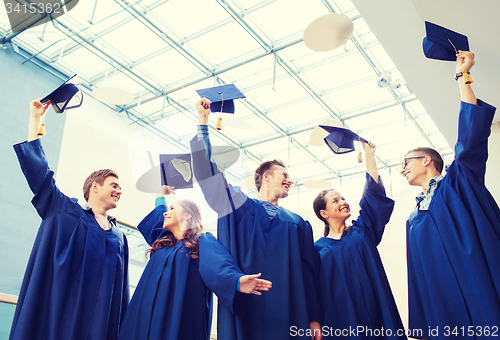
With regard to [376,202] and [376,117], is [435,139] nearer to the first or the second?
[376,117]

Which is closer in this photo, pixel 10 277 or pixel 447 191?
pixel 447 191

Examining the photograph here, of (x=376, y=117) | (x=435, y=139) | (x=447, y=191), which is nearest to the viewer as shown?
(x=447, y=191)

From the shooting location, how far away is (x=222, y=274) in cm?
200

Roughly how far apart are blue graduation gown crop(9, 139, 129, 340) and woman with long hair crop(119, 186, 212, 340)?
17 centimetres

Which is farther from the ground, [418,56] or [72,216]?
[418,56]

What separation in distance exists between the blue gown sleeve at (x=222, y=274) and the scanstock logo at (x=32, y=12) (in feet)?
21.5

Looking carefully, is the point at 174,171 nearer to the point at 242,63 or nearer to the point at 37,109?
the point at 37,109

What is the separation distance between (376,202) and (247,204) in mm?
853

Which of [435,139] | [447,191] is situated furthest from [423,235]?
[435,139]

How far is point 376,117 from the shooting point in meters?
10.2

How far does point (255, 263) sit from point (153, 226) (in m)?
0.99

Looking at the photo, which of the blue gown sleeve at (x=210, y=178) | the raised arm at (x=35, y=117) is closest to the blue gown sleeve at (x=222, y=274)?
the blue gown sleeve at (x=210, y=178)

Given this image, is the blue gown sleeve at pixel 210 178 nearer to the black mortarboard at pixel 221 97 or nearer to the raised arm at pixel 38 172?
the black mortarboard at pixel 221 97

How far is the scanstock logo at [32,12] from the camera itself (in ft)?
23.9
